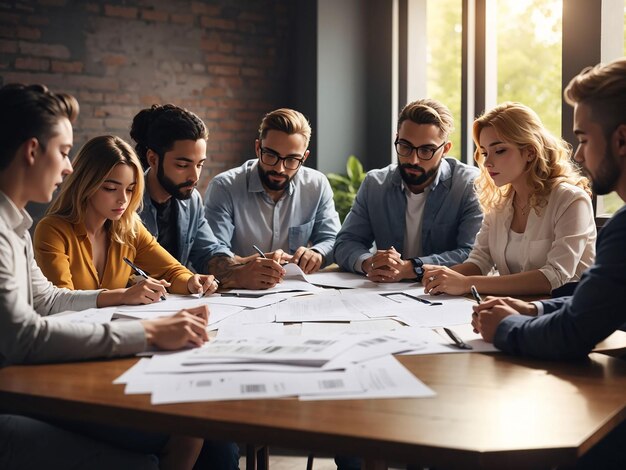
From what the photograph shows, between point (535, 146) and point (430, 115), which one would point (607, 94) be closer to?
point (535, 146)

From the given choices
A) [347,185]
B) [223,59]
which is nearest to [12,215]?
[347,185]

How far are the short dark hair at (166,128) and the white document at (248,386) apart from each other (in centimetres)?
164

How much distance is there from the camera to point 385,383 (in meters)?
1.25

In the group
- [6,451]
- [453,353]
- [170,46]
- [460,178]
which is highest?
[170,46]

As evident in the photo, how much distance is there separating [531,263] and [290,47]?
4314mm

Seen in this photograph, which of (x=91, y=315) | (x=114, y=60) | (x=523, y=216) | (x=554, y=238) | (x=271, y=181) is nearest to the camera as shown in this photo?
(x=91, y=315)

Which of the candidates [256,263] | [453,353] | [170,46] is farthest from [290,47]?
[453,353]

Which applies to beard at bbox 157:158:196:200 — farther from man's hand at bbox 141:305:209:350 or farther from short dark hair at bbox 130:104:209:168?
man's hand at bbox 141:305:209:350

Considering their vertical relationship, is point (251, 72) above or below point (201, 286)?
above

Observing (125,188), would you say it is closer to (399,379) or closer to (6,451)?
(6,451)

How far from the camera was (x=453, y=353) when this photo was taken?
4.88 ft

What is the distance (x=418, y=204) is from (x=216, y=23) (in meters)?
3.58

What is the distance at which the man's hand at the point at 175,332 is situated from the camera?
1.49 metres

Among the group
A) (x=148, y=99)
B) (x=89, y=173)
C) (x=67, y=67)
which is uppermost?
(x=67, y=67)
